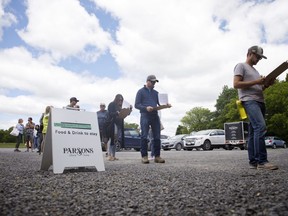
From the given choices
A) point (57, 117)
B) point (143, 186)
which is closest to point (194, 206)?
point (143, 186)

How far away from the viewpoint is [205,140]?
75.0 feet

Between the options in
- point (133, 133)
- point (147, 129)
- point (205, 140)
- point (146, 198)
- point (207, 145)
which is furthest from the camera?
point (207, 145)

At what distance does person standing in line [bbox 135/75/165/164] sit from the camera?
22.3 ft

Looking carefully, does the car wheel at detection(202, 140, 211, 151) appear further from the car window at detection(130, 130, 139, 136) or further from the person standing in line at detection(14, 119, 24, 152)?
the person standing in line at detection(14, 119, 24, 152)

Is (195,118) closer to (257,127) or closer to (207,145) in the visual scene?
(207,145)

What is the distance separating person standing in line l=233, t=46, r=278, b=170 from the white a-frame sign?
2.58 m

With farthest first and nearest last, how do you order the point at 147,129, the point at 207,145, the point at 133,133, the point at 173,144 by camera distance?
1. the point at 173,144
2. the point at 207,145
3. the point at 133,133
4. the point at 147,129

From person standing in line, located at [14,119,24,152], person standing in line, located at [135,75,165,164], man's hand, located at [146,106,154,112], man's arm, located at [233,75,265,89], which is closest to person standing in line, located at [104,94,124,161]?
person standing in line, located at [135,75,165,164]

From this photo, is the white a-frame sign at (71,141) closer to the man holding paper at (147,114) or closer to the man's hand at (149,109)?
the man's hand at (149,109)

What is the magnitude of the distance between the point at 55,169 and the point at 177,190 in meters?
2.32

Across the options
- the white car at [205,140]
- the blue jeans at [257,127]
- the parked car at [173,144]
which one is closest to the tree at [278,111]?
the white car at [205,140]

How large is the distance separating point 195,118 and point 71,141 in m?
87.3

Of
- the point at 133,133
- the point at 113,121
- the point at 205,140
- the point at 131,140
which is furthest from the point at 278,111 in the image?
the point at 113,121

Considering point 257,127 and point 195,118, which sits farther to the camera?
point 195,118
